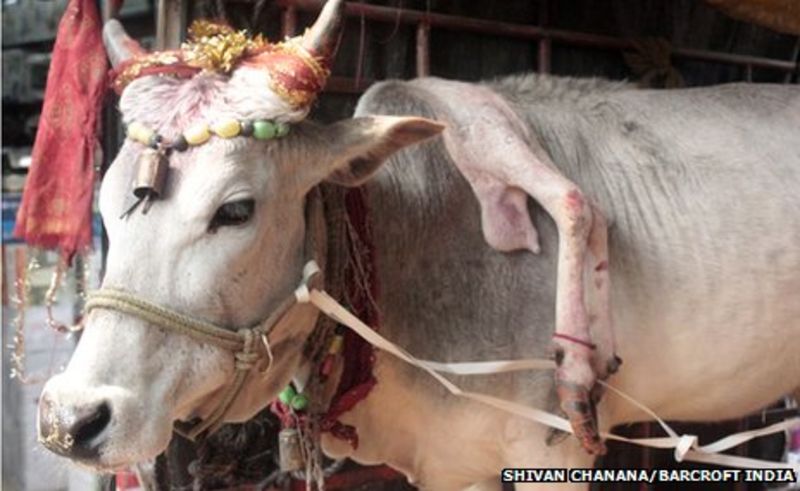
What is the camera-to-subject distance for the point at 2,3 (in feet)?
13.0

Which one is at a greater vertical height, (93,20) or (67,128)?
(93,20)

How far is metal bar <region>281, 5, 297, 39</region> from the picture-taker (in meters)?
3.29

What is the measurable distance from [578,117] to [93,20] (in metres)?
1.71

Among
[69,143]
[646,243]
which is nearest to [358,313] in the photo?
[646,243]

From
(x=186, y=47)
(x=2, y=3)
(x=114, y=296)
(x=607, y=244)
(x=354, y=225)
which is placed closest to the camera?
(x=114, y=296)

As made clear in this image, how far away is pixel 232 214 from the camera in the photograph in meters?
2.13

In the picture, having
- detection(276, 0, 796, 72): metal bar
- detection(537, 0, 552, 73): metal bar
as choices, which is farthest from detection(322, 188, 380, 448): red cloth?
detection(537, 0, 552, 73): metal bar

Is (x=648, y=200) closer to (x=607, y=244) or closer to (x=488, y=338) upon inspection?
(x=607, y=244)

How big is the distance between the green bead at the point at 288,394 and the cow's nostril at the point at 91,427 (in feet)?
2.40

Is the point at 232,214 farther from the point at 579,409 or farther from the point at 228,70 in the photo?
the point at 579,409

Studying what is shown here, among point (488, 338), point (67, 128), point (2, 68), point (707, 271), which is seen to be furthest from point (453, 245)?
point (2, 68)

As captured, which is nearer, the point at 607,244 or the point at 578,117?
the point at 607,244

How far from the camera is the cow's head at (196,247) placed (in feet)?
6.40

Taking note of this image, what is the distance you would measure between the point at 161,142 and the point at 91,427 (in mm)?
694
